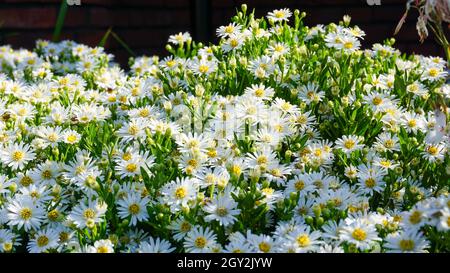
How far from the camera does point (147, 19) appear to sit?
18.1 ft

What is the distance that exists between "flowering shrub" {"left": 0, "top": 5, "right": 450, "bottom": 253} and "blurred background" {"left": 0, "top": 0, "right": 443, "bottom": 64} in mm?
2356

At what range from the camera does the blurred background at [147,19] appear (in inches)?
202

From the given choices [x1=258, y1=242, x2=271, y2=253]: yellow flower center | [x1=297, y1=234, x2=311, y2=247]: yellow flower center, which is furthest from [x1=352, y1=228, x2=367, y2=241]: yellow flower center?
[x1=258, y1=242, x2=271, y2=253]: yellow flower center

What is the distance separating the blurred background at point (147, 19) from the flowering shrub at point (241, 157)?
7.73 ft

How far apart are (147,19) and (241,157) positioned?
362 cm

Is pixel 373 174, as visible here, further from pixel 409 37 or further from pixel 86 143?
pixel 409 37

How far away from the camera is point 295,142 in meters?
2.28

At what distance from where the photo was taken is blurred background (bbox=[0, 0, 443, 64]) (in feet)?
16.9

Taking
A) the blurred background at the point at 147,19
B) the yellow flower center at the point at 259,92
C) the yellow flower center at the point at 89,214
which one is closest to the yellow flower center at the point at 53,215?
the yellow flower center at the point at 89,214

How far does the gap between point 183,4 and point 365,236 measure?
164 inches

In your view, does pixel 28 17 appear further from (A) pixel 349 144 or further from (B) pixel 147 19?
(A) pixel 349 144

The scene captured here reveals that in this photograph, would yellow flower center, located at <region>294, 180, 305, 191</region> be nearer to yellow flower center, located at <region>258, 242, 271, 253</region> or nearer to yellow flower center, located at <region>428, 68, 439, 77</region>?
yellow flower center, located at <region>258, 242, 271, 253</region>

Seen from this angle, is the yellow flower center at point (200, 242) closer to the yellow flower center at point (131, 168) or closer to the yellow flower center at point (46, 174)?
the yellow flower center at point (131, 168)

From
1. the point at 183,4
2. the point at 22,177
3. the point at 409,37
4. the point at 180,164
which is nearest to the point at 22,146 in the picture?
the point at 22,177
